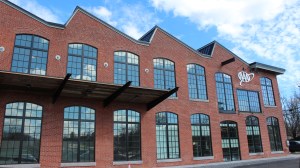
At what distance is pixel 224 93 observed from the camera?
25.9 m

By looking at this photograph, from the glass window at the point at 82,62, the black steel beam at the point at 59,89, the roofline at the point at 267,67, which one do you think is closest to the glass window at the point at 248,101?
the roofline at the point at 267,67

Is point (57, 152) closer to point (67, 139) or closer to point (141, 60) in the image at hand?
point (67, 139)

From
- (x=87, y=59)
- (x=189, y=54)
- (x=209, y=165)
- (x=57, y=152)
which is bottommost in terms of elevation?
(x=209, y=165)

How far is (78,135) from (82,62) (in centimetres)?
486

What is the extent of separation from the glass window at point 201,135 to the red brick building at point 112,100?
0.27 feet

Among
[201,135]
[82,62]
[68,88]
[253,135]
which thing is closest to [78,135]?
[68,88]

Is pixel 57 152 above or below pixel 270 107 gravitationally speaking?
below

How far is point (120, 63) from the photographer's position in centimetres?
2030

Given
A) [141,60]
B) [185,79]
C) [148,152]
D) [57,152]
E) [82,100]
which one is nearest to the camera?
[57,152]

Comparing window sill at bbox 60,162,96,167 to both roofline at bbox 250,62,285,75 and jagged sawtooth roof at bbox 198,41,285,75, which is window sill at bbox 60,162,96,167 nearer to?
jagged sawtooth roof at bbox 198,41,285,75

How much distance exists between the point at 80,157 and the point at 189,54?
12.8m

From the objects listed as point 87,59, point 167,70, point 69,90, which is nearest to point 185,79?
point 167,70

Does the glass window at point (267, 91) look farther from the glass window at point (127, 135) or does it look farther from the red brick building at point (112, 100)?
the glass window at point (127, 135)

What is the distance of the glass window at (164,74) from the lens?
21.8 m
